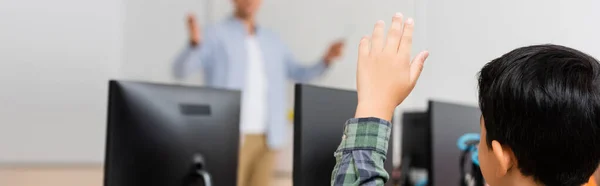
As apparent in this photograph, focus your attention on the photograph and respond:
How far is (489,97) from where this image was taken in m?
0.89

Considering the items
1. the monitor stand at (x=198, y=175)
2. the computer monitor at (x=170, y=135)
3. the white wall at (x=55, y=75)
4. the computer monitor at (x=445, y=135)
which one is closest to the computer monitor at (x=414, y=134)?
the computer monitor at (x=445, y=135)

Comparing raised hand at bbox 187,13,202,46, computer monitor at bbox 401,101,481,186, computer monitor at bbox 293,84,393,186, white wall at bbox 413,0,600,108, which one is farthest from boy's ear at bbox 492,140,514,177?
raised hand at bbox 187,13,202,46

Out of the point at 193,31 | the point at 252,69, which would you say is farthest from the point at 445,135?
the point at 193,31

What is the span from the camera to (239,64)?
3684mm

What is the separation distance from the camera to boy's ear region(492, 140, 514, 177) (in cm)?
87

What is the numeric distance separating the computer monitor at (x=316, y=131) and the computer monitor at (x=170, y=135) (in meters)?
0.27

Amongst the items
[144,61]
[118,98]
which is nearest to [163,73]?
[144,61]

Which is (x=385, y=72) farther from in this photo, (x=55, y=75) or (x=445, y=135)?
(x=55, y=75)

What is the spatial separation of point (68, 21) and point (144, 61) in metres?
0.63

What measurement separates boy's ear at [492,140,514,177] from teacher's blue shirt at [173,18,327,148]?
9.22 ft

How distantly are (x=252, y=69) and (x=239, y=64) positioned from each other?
8cm

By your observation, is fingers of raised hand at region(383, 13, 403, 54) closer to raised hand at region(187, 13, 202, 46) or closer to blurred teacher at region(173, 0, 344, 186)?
blurred teacher at region(173, 0, 344, 186)

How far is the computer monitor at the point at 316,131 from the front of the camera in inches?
48.7

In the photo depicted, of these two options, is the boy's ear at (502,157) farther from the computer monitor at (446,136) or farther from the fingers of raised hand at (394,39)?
the computer monitor at (446,136)
